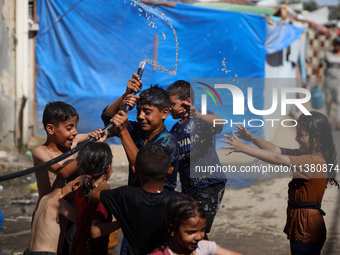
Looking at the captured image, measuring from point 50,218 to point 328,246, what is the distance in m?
2.71

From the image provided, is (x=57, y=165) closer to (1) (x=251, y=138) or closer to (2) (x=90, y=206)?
(2) (x=90, y=206)

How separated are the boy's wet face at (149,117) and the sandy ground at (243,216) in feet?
5.22

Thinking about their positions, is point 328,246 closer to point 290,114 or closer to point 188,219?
point 188,219

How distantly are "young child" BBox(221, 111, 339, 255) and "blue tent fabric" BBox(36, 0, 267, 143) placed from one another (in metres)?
5.27

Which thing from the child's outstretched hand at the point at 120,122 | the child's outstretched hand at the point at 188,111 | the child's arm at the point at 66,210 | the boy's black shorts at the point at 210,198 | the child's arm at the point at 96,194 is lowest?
the boy's black shorts at the point at 210,198

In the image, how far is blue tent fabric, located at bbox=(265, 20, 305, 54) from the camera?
32.3 ft

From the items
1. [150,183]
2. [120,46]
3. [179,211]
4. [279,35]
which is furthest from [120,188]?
[279,35]

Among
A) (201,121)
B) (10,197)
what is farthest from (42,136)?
(201,121)

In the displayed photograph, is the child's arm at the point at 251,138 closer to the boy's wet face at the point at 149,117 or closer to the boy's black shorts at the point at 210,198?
the boy's black shorts at the point at 210,198

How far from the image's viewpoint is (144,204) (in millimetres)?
2627

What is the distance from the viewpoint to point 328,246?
4586 mm

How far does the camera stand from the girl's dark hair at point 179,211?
2455mm

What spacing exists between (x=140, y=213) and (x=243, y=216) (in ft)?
10.3

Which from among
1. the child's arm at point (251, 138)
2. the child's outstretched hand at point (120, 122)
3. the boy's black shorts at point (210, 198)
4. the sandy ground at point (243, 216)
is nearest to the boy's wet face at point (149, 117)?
the child's outstretched hand at point (120, 122)
